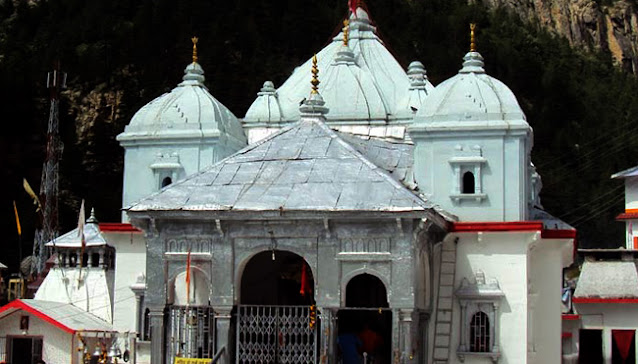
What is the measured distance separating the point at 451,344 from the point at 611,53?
252 ft

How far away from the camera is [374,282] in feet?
88.9

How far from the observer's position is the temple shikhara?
75.4 feet

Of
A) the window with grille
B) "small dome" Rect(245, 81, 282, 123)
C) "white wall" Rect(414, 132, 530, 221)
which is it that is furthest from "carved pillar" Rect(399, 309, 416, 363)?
"small dome" Rect(245, 81, 282, 123)

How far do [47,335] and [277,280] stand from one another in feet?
23.1

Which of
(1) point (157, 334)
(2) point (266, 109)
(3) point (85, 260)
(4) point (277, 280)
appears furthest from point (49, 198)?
(1) point (157, 334)

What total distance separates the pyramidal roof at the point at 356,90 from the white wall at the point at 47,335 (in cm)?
726

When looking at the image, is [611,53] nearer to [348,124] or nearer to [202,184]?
[348,124]

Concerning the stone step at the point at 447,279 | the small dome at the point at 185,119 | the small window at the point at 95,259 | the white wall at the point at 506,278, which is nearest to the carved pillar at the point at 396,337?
the white wall at the point at 506,278

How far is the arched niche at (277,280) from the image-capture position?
1040 inches

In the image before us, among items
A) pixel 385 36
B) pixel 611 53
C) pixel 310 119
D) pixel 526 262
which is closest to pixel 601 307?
pixel 526 262

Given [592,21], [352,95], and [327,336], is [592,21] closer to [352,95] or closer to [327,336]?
[352,95]

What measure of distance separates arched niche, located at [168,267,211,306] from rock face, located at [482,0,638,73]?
75438mm

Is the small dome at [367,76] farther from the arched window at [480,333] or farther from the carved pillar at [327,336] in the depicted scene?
the carved pillar at [327,336]

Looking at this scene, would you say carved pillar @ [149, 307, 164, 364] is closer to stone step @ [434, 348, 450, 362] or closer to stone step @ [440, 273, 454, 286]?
stone step @ [434, 348, 450, 362]
